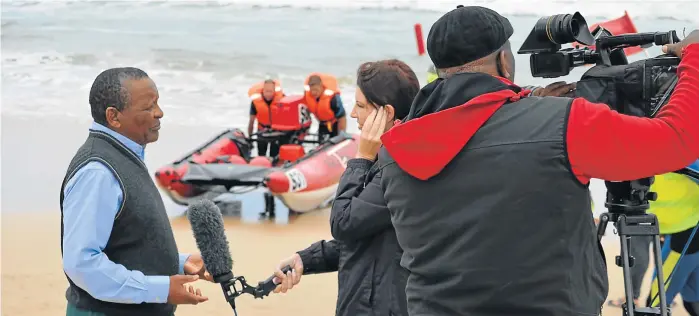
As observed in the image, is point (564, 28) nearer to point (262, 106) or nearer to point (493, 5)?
point (262, 106)

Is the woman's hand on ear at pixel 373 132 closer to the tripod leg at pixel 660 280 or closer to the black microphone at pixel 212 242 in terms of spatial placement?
the black microphone at pixel 212 242

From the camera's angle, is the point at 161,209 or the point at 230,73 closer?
the point at 161,209

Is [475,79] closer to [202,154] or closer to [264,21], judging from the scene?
[202,154]

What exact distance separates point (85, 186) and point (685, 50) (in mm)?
1377

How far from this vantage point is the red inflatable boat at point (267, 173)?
6965 millimetres

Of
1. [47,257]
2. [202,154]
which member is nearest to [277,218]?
[202,154]

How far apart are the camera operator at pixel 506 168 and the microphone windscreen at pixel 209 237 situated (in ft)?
2.11

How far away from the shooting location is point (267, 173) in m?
7.02

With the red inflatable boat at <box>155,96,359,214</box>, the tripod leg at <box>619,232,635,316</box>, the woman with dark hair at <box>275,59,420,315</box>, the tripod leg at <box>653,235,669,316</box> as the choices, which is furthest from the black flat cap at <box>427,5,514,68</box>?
the red inflatable boat at <box>155,96,359,214</box>

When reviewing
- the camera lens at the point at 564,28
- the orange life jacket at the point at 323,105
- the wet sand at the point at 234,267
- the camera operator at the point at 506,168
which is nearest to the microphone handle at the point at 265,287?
the camera operator at the point at 506,168

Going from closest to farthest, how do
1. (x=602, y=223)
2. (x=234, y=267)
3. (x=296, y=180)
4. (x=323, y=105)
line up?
(x=602, y=223) → (x=234, y=267) → (x=296, y=180) → (x=323, y=105)

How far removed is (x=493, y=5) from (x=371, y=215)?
19602mm

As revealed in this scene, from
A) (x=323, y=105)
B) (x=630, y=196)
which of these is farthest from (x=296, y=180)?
(x=630, y=196)

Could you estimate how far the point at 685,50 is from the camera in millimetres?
1537
